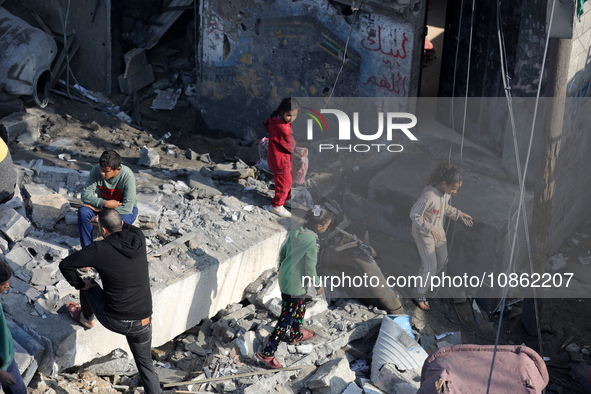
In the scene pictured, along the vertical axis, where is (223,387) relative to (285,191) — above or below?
below

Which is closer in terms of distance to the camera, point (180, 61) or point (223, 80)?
point (223, 80)

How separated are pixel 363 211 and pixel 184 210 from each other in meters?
2.49

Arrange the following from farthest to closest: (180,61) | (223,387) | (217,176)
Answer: (180,61) → (217,176) → (223,387)

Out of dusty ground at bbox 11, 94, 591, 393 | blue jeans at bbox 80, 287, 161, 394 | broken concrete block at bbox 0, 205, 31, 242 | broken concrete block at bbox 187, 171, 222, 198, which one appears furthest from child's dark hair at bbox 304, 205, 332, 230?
broken concrete block at bbox 0, 205, 31, 242

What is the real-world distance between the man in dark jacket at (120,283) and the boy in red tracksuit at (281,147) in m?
2.59

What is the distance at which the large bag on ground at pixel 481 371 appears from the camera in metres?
5.06

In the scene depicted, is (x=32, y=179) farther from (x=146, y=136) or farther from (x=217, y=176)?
(x=146, y=136)

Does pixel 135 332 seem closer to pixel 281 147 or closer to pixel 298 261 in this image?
pixel 298 261

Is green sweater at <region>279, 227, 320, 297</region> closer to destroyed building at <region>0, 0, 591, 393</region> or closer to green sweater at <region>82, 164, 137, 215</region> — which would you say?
destroyed building at <region>0, 0, 591, 393</region>

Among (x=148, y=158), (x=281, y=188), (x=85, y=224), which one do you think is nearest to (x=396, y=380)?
(x=281, y=188)

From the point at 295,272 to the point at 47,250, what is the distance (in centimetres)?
232

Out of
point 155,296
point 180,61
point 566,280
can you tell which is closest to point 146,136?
point 180,61

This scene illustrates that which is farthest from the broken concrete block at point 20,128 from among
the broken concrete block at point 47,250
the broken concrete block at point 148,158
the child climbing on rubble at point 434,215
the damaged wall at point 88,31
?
the child climbing on rubble at point 434,215

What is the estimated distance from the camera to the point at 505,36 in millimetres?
8367
